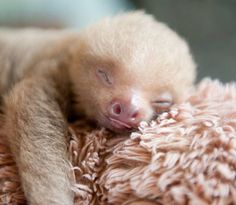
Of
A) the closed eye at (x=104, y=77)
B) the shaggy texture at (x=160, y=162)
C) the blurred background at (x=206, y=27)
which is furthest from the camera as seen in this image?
Result: the blurred background at (x=206, y=27)

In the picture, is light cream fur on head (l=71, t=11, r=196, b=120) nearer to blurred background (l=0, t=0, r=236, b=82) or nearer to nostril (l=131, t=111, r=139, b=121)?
nostril (l=131, t=111, r=139, b=121)

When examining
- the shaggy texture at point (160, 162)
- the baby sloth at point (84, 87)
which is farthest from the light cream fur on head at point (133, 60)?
the shaggy texture at point (160, 162)

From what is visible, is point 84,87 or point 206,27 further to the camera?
point 206,27

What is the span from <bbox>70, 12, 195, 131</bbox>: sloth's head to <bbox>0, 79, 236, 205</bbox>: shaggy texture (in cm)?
11

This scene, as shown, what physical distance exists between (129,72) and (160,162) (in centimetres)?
42

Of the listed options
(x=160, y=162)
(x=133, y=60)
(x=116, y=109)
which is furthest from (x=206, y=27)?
(x=160, y=162)

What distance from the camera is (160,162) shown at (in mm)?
1173

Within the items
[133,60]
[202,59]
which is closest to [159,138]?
[133,60]

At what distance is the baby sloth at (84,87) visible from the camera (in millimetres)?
1314

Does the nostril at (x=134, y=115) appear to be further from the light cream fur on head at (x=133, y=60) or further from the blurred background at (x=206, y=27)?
the blurred background at (x=206, y=27)

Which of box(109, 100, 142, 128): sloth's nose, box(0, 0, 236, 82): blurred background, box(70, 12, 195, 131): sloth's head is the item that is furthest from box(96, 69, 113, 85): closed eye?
box(0, 0, 236, 82): blurred background

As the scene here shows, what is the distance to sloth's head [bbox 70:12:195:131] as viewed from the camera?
1.46 m

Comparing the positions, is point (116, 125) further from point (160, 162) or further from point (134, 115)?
point (160, 162)

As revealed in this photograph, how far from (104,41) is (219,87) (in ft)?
1.39
